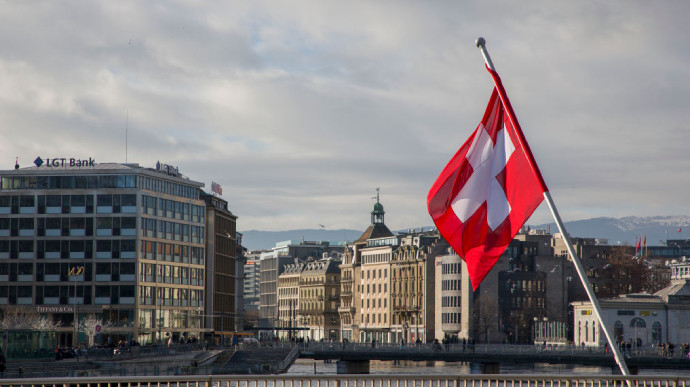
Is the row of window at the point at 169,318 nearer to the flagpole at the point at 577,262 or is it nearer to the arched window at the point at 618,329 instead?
the arched window at the point at 618,329

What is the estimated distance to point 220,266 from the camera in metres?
175

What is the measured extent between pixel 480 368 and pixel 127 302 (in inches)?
1637

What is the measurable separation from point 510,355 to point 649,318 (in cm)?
3163

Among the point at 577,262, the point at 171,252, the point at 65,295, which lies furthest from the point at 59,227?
the point at 577,262

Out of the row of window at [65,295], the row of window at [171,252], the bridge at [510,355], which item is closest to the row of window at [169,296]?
the row of window at [65,295]

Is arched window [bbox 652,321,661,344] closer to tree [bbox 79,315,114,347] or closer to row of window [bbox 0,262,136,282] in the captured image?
row of window [bbox 0,262,136,282]

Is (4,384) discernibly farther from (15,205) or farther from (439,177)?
(15,205)

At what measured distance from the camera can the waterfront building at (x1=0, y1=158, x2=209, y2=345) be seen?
460ft

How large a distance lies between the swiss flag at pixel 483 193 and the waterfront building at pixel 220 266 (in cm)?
13716

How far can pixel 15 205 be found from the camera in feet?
466

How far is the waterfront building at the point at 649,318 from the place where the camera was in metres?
148

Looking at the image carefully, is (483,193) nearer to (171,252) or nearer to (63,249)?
(63,249)

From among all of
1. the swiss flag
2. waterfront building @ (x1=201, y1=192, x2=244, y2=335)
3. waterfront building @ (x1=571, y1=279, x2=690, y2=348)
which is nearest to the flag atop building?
waterfront building @ (x1=201, y1=192, x2=244, y2=335)

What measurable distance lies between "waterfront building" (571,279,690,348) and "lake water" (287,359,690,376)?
14.3ft
